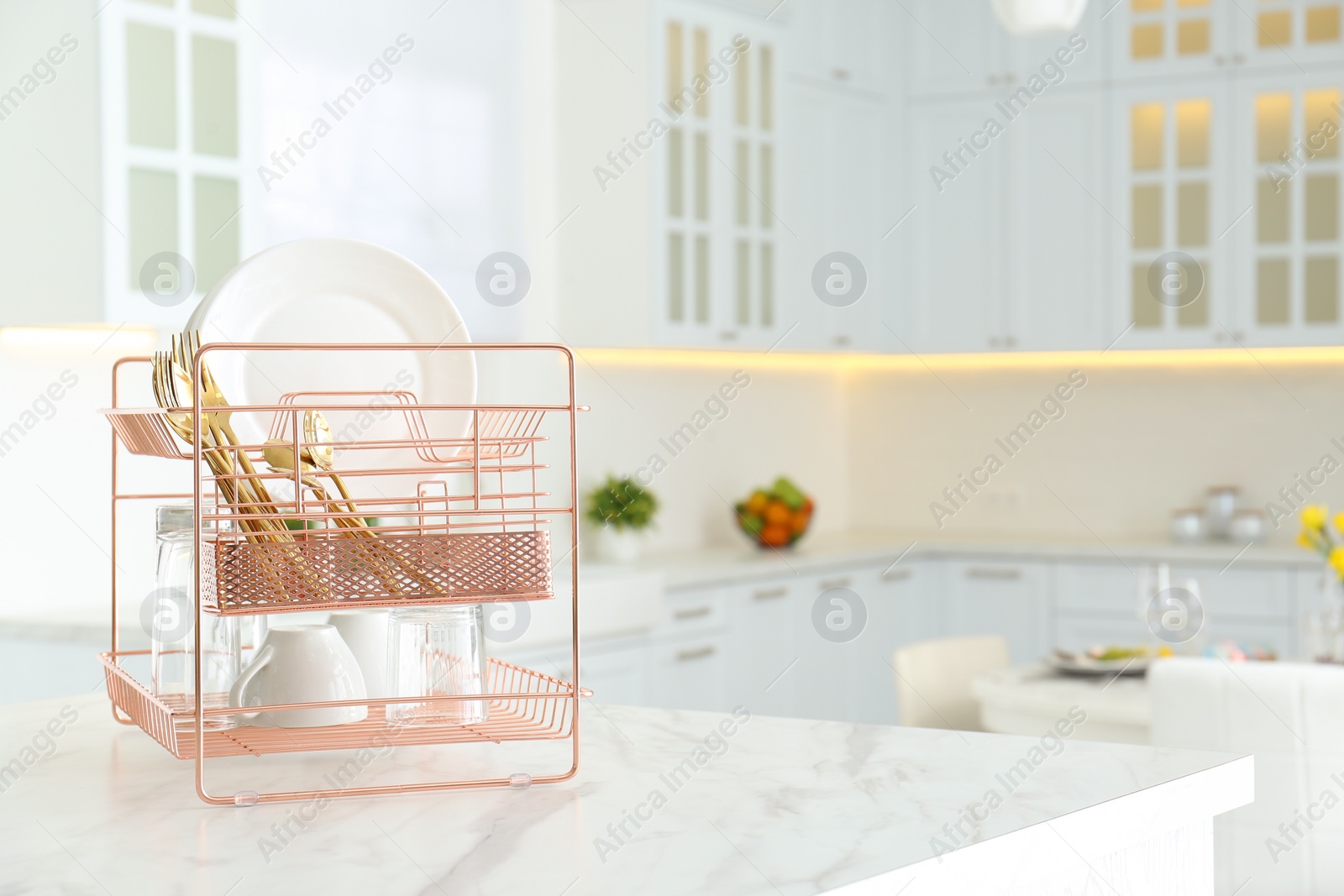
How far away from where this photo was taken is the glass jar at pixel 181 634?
3.34ft

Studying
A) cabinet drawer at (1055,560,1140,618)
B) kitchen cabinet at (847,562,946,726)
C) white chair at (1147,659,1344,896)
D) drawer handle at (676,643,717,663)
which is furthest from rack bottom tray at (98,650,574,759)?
cabinet drawer at (1055,560,1140,618)

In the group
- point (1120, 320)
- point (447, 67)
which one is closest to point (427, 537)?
point (447, 67)

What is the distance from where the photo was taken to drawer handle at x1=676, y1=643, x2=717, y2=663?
3.67m

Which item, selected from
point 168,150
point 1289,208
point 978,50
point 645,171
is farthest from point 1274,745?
point 978,50

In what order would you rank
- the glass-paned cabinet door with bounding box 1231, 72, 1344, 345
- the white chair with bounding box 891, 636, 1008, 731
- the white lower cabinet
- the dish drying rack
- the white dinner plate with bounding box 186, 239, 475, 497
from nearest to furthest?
the dish drying rack < the white dinner plate with bounding box 186, 239, 475, 497 < the white chair with bounding box 891, 636, 1008, 731 < the white lower cabinet < the glass-paned cabinet door with bounding box 1231, 72, 1344, 345

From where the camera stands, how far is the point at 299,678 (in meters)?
0.97

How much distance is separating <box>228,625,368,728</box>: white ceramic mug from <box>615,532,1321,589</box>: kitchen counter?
266 centimetres

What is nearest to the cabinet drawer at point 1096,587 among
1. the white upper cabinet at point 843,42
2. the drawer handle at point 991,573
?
the drawer handle at point 991,573

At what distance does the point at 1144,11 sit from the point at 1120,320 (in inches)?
38.5

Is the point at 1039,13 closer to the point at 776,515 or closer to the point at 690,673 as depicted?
the point at 690,673

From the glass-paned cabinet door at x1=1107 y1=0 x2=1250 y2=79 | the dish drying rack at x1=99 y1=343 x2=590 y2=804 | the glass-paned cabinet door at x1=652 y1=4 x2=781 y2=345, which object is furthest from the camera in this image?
the glass-paned cabinet door at x1=1107 y1=0 x2=1250 y2=79

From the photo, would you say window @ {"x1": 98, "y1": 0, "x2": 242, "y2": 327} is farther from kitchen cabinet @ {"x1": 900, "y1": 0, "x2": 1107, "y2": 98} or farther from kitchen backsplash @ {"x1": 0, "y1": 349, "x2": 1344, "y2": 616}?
kitchen cabinet @ {"x1": 900, "y1": 0, "x2": 1107, "y2": 98}

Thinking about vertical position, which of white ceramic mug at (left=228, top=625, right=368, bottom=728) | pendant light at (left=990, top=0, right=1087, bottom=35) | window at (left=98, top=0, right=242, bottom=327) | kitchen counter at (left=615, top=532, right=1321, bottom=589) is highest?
pendant light at (left=990, top=0, right=1087, bottom=35)

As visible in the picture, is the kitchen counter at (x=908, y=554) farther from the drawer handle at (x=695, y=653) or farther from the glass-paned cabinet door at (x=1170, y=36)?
the glass-paned cabinet door at (x=1170, y=36)
